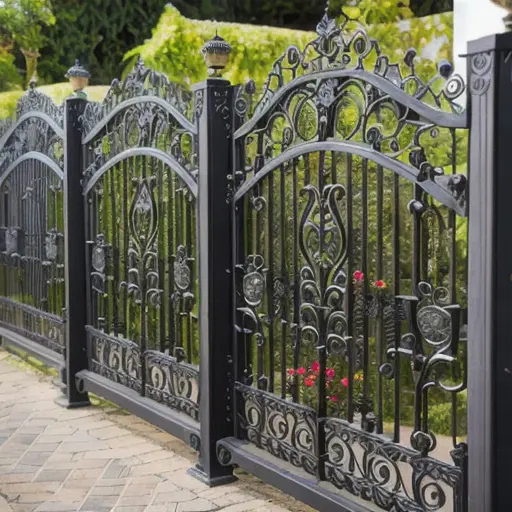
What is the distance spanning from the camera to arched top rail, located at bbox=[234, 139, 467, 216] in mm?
3273

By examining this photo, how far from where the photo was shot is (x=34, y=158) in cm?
748

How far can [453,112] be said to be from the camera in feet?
10.7

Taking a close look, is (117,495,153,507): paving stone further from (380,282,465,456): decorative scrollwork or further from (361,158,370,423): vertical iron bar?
(380,282,465,456): decorative scrollwork

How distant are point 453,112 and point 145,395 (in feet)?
10.5

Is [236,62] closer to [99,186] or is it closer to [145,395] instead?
[99,186]

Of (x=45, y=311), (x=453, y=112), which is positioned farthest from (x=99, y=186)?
(x=453, y=112)

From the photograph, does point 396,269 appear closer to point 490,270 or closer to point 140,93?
point 490,270

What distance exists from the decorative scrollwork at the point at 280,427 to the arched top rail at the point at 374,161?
1136 mm

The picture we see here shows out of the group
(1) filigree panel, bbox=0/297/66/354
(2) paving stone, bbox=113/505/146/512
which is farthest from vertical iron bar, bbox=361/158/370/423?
(1) filigree panel, bbox=0/297/66/354

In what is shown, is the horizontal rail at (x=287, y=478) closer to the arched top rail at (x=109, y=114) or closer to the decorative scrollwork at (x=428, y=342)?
the decorative scrollwork at (x=428, y=342)

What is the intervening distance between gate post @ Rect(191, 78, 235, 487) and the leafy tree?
9.69 m

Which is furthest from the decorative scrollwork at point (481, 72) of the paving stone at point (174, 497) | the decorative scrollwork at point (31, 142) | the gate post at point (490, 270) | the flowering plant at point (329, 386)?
the decorative scrollwork at point (31, 142)

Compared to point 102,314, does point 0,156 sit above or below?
Result: above

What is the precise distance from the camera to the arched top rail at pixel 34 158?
6861 millimetres
